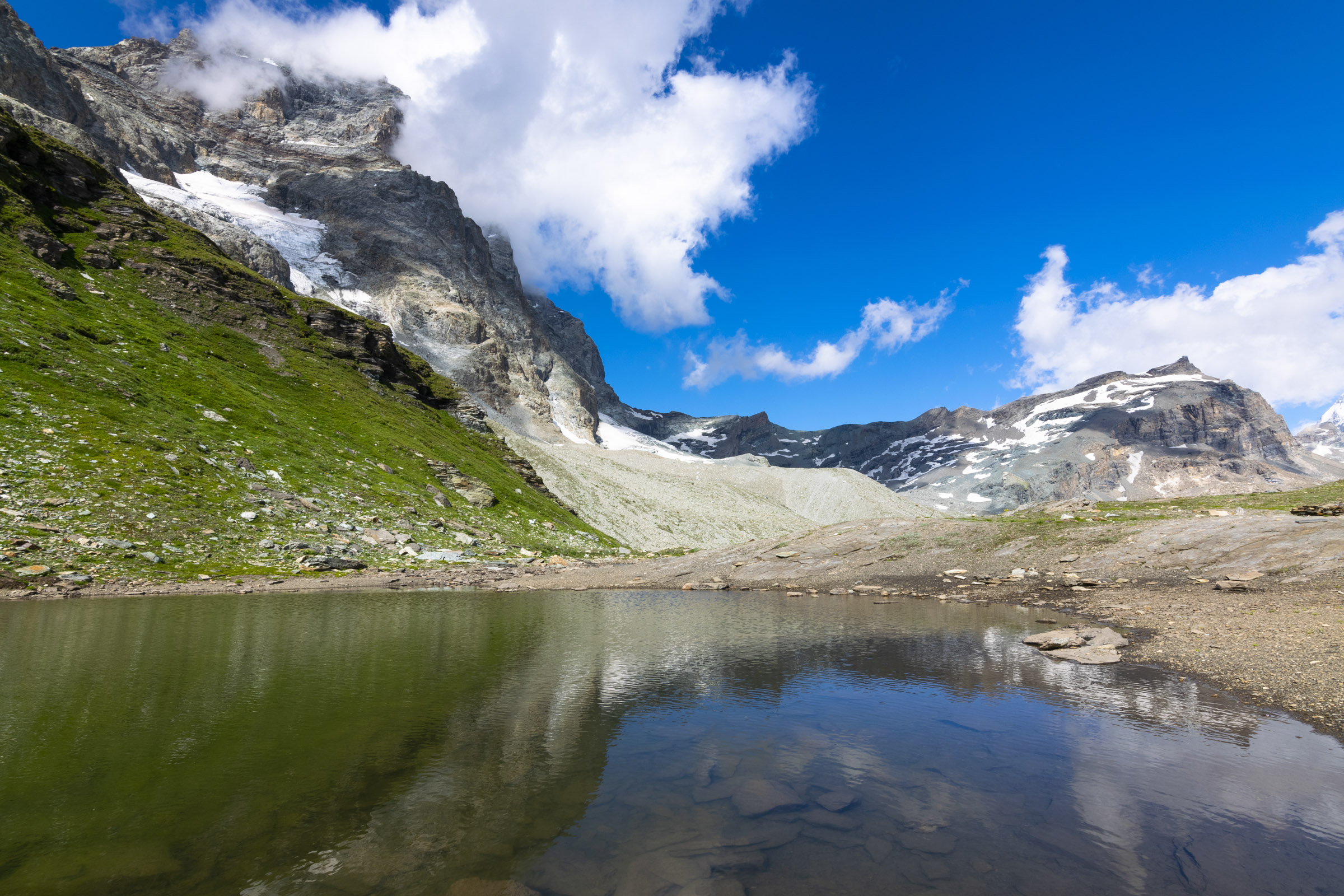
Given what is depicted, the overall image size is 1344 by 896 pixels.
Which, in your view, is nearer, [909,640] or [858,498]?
[909,640]

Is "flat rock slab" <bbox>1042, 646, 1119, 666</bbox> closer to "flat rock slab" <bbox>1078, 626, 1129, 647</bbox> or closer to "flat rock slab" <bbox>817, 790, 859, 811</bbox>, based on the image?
"flat rock slab" <bbox>1078, 626, 1129, 647</bbox>

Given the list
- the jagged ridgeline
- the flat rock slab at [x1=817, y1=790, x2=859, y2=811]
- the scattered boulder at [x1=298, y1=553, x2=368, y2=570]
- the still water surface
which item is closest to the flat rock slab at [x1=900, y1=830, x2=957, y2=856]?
the still water surface

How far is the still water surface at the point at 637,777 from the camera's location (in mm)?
9023

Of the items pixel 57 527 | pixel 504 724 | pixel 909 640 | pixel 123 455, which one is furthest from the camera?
pixel 123 455

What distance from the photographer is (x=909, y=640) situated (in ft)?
90.2

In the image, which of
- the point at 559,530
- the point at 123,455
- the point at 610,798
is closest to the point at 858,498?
the point at 559,530

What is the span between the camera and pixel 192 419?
63.0 m

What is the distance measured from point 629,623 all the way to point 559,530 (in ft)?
195

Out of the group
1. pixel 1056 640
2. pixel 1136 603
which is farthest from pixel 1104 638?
pixel 1136 603

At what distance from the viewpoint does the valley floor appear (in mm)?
21406

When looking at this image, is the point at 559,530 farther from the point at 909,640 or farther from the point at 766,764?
the point at 766,764

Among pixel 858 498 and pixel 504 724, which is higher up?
pixel 858 498

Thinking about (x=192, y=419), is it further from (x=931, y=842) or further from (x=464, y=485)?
(x=931, y=842)

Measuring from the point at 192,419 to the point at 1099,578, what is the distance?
84758 mm
